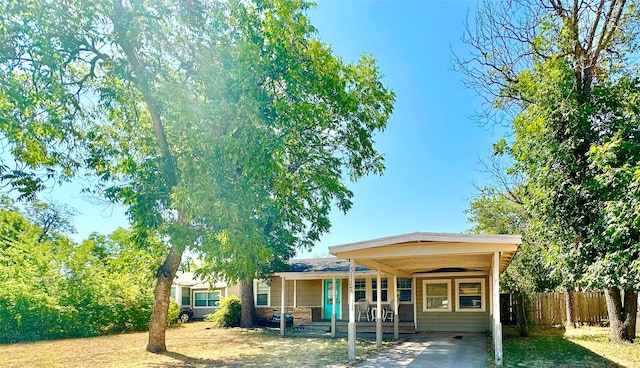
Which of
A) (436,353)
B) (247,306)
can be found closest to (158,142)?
(436,353)

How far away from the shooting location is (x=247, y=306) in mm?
19844

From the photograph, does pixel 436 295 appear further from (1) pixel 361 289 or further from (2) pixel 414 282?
(1) pixel 361 289

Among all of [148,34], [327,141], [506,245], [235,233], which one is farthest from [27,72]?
[506,245]

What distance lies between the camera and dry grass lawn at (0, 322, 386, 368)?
393 inches

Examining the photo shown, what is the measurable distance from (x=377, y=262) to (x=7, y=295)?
41.0 ft

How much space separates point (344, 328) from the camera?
55.6 feet

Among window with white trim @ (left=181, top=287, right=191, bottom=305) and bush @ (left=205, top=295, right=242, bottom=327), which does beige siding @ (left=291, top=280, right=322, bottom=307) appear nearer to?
bush @ (left=205, top=295, right=242, bottom=327)

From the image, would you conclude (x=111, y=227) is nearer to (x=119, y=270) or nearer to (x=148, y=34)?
(x=119, y=270)

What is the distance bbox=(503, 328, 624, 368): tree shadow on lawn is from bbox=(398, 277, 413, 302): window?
415cm

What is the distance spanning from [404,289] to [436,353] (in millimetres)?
7135

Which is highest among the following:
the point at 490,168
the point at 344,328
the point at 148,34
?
the point at 148,34

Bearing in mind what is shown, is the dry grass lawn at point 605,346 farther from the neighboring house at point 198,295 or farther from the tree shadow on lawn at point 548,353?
the neighboring house at point 198,295

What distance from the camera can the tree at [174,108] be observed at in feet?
28.6

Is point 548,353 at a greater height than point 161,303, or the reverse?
point 161,303
